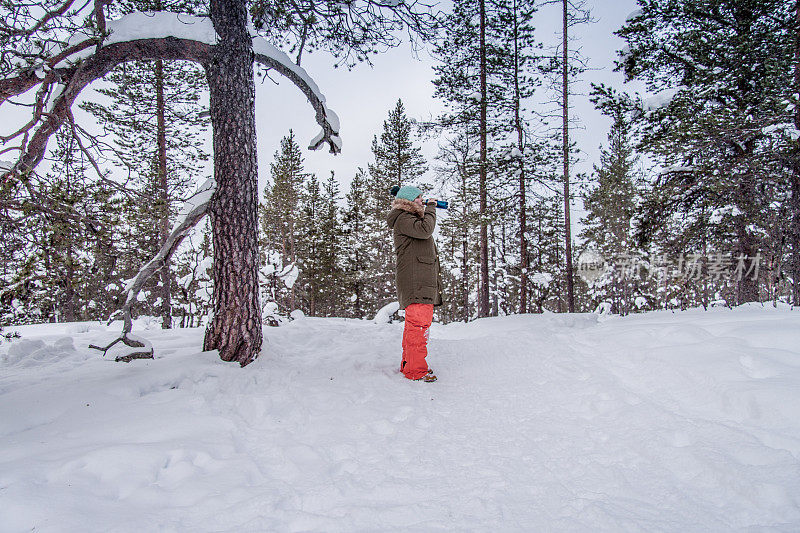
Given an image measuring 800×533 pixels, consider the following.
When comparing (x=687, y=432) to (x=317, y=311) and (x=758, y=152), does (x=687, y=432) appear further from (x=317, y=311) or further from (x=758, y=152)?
(x=317, y=311)

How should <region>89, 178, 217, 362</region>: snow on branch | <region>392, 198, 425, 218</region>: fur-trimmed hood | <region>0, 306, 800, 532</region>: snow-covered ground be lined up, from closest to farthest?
<region>0, 306, 800, 532</region>: snow-covered ground
<region>89, 178, 217, 362</region>: snow on branch
<region>392, 198, 425, 218</region>: fur-trimmed hood

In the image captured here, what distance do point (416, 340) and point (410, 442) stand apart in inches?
65.0

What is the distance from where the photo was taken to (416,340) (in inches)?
169

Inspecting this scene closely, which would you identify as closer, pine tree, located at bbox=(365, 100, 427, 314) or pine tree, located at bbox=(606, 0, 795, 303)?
pine tree, located at bbox=(606, 0, 795, 303)

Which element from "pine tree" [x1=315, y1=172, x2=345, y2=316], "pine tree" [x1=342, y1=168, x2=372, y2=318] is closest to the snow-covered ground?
"pine tree" [x1=342, y1=168, x2=372, y2=318]

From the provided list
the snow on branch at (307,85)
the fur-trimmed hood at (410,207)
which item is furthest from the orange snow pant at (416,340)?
the snow on branch at (307,85)

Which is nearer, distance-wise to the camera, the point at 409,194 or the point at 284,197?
A: the point at 409,194

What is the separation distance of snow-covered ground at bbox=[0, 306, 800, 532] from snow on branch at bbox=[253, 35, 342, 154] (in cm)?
340

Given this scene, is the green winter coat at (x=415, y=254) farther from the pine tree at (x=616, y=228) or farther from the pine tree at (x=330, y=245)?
the pine tree at (x=330, y=245)

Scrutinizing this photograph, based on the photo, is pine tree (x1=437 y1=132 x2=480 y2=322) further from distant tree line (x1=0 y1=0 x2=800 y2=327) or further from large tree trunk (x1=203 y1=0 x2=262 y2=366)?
large tree trunk (x1=203 y1=0 x2=262 y2=366)

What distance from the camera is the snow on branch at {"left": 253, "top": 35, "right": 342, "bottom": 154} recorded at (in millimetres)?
4562

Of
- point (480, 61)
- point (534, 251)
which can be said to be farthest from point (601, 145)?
point (480, 61)

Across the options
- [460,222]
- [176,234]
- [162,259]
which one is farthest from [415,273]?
[460,222]

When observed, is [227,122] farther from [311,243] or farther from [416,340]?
[311,243]
